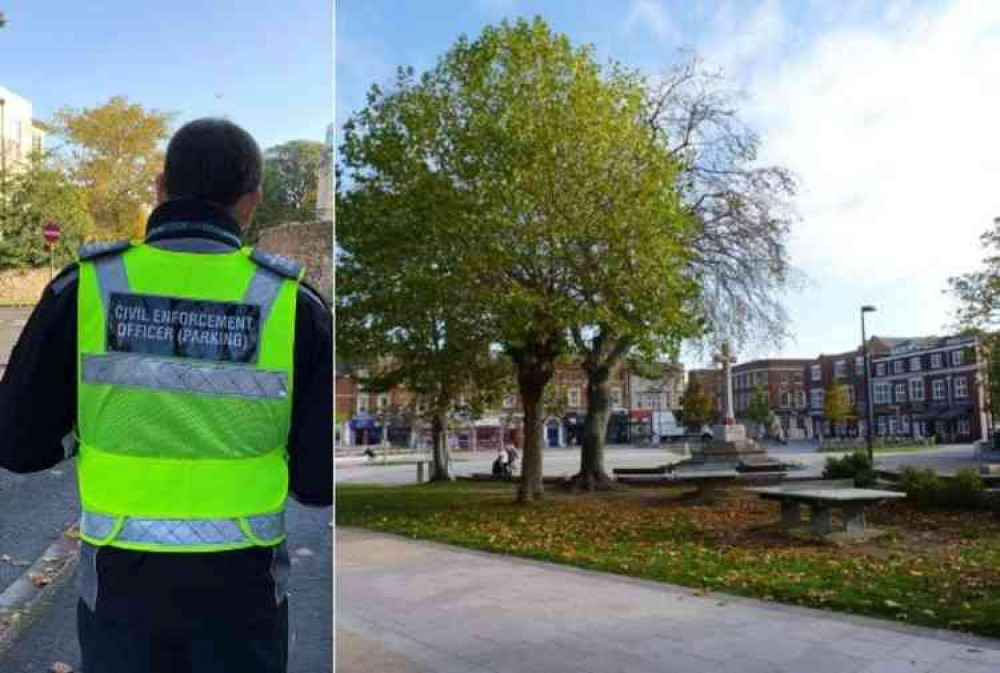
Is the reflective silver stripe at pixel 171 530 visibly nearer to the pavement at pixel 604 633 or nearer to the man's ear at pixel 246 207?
the man's ear at pixel 246 207

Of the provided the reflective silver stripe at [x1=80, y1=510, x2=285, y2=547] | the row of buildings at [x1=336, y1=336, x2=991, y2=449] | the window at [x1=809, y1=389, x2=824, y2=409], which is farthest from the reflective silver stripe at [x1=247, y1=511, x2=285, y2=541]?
the window at [x1=809, y1=389, x2=824, y2=409]

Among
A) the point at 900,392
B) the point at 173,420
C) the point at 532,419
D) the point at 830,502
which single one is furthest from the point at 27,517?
the point at 900,392

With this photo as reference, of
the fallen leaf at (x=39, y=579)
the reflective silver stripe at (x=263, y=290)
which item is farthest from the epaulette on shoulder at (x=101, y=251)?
the fallen leaf at (x=39, y=579)

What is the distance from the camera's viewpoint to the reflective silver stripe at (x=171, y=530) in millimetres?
1534

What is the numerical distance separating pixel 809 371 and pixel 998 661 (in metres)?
81.5

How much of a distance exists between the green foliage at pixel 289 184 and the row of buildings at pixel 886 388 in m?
→ 47.5

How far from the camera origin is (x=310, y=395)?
1.69m

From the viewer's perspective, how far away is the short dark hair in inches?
65.0

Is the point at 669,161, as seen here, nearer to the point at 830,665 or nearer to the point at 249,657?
the point at 830,665

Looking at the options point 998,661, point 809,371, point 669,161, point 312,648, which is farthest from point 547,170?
point 809,371

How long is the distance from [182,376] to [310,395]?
241 mm

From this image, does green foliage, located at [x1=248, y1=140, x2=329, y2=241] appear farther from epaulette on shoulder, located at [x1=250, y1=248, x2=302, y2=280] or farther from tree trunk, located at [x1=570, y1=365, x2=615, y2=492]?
tree trunk, located at [x1=570, y1=365, x2=615, y2=492]

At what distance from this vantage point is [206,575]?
1570 mm

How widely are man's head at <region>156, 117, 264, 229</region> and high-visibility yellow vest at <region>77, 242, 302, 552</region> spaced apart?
124 mm
